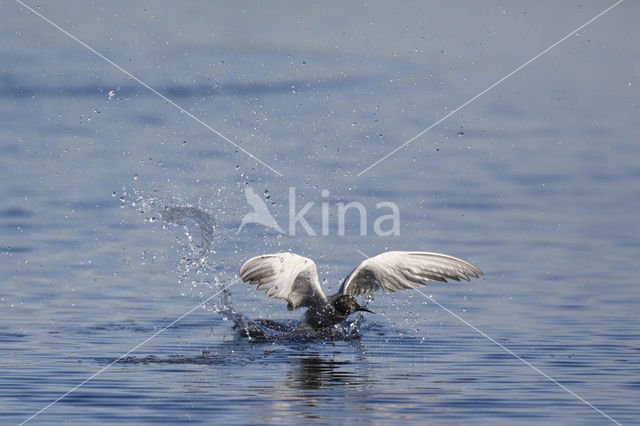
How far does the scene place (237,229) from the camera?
58.0ft

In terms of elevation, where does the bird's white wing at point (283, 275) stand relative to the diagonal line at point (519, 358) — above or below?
above

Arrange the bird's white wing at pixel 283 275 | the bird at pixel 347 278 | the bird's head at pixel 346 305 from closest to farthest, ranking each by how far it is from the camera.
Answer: the bird's white wing at pixel 283 275, the bird at pixel 347 278, the bird's head at pixel 346 305

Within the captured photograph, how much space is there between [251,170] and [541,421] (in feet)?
39.1

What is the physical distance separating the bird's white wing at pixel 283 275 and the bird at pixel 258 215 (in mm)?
4728

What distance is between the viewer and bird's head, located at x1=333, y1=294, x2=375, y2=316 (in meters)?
12.7

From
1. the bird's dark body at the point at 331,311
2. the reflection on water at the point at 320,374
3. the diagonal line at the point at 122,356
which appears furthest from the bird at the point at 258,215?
the reflection on water at the point at 320,374

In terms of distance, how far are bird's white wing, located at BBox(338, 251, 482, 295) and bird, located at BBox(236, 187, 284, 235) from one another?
190 inches

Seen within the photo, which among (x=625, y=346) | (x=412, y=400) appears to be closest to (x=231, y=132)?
(x=625, y=346)

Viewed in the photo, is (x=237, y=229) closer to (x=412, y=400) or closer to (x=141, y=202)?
(x=141, y=202)

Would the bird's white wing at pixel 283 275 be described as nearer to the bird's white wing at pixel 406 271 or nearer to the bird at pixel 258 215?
the bird's white wing at pixel 406 271

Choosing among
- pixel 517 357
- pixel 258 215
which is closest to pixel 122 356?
pixel 517 357

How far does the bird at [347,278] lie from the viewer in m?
12.5

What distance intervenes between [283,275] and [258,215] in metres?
5.88

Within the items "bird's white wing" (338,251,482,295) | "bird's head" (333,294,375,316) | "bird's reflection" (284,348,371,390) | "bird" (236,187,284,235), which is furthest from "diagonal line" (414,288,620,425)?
"bird" (236,187,284,235)
